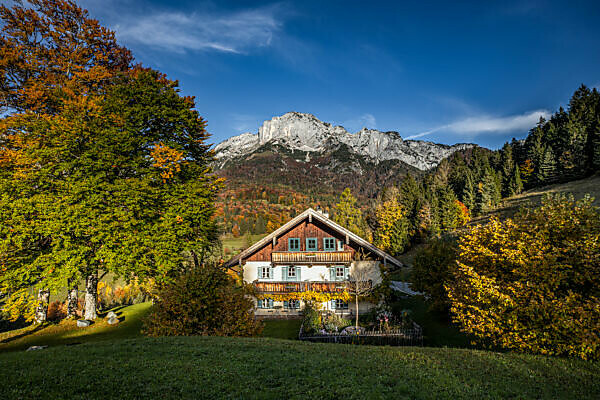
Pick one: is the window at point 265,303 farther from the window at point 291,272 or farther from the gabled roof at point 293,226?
the gabled roof at point 293,226

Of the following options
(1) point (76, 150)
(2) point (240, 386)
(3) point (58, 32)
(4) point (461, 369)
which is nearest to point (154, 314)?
(2) point (240, 386)

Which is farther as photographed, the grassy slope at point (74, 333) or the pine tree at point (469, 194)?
the pine tree at point (469, 194)

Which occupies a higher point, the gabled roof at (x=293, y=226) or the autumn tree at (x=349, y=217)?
the autumn tree at (x=349, y=217)

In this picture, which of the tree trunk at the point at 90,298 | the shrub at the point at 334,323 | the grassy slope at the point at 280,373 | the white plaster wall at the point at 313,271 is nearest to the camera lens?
the grassy slope at the point at 280,373

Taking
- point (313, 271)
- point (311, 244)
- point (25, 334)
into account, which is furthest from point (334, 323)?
point (25, 334)

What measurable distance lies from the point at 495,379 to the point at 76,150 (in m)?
24.0

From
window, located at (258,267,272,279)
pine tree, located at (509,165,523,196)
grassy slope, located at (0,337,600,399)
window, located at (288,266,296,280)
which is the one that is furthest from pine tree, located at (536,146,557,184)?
grassy slope, located at (0,337,600,399)

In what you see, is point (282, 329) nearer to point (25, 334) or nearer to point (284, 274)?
point (284, 274)

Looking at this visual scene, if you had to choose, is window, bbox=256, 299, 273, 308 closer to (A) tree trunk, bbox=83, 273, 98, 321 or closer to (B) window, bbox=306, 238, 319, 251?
(B) window, bbox=306, 238, 319, 251

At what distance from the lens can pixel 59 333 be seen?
61.1ft

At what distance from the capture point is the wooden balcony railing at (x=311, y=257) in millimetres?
Answer: 26500

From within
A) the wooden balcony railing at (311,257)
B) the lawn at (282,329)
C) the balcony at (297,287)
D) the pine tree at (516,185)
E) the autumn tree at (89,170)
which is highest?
the pine tree at (516,185)

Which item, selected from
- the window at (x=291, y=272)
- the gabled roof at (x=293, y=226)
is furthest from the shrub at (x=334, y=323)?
the gabled roof at (x=293, y=226)

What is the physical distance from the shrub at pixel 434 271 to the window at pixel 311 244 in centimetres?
926
